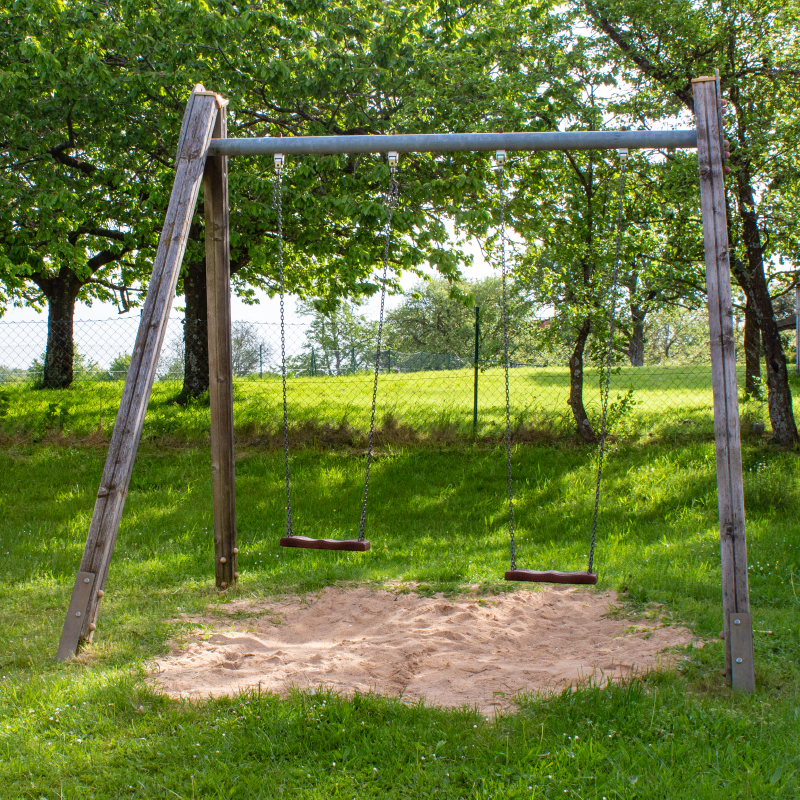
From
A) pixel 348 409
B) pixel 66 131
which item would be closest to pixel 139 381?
pixel 348 409

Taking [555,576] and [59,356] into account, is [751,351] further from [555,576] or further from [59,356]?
[59,356]

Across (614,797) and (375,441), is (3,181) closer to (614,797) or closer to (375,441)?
(375,441)

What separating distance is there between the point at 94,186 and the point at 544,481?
687cm

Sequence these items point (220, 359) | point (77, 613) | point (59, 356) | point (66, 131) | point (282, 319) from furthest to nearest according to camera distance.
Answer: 1. point (59, 356)
2. point (66, 131)
3. point (220, 359)
4. point (282, 319)
5. point (77, 613)

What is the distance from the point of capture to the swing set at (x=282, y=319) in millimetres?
3643

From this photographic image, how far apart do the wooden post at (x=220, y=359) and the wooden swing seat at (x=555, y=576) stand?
199 centimetres

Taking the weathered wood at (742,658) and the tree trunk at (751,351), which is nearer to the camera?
the weathered wood at (742,658)

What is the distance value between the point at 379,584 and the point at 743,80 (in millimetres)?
7894

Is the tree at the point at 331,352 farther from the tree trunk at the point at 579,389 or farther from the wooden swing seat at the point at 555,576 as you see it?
the wooden swing seat at the point at 555,576

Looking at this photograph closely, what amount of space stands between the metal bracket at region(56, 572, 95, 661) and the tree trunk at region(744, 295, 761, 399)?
8424mm

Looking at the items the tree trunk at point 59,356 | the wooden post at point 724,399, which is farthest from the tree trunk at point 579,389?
the tree trunk at point 59,356

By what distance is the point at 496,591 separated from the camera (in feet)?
16.9

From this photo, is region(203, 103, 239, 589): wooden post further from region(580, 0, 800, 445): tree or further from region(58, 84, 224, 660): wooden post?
region(580, 0, 800, 445): tree

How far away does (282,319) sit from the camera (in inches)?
195
